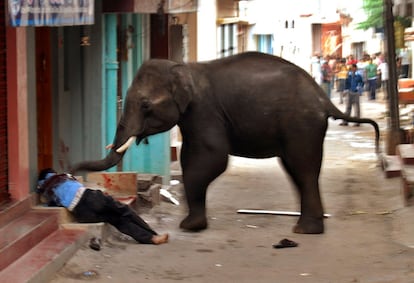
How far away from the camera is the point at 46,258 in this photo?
6578 mm

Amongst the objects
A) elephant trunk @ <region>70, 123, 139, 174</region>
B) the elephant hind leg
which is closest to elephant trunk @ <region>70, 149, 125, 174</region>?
elephant trunk @ <region>70, 123, 139, 174</region>

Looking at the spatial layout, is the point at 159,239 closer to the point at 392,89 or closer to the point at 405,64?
the point at 392,89

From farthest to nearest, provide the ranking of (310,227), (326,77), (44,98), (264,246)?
1. (326,77)
2. (44,98)
3. (310,227)
4. (264,246)

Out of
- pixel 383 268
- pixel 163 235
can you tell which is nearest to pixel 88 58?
pixel 163 235

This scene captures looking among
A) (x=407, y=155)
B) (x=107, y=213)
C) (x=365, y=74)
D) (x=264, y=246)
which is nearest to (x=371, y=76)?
(x=365, y=74)

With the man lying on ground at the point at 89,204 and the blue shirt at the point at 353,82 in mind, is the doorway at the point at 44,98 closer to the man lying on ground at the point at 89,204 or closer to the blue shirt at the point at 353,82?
the man lying on ground at the point at 89,204

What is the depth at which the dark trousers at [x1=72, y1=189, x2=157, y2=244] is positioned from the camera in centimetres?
759

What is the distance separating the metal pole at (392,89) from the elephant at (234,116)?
5451mm

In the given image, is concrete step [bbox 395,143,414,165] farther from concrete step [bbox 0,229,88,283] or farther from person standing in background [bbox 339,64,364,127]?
person standing in background [bbox 339,64,364,127]

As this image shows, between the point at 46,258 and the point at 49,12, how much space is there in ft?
6.14

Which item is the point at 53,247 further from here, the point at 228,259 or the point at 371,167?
the point at 371,167

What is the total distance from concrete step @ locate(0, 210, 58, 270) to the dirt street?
345 mm

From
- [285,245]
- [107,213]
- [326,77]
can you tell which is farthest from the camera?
[326,77]

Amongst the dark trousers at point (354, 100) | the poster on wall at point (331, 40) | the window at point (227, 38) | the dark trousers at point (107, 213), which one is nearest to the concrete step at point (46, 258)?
the dark trousers at point (107, 213)
